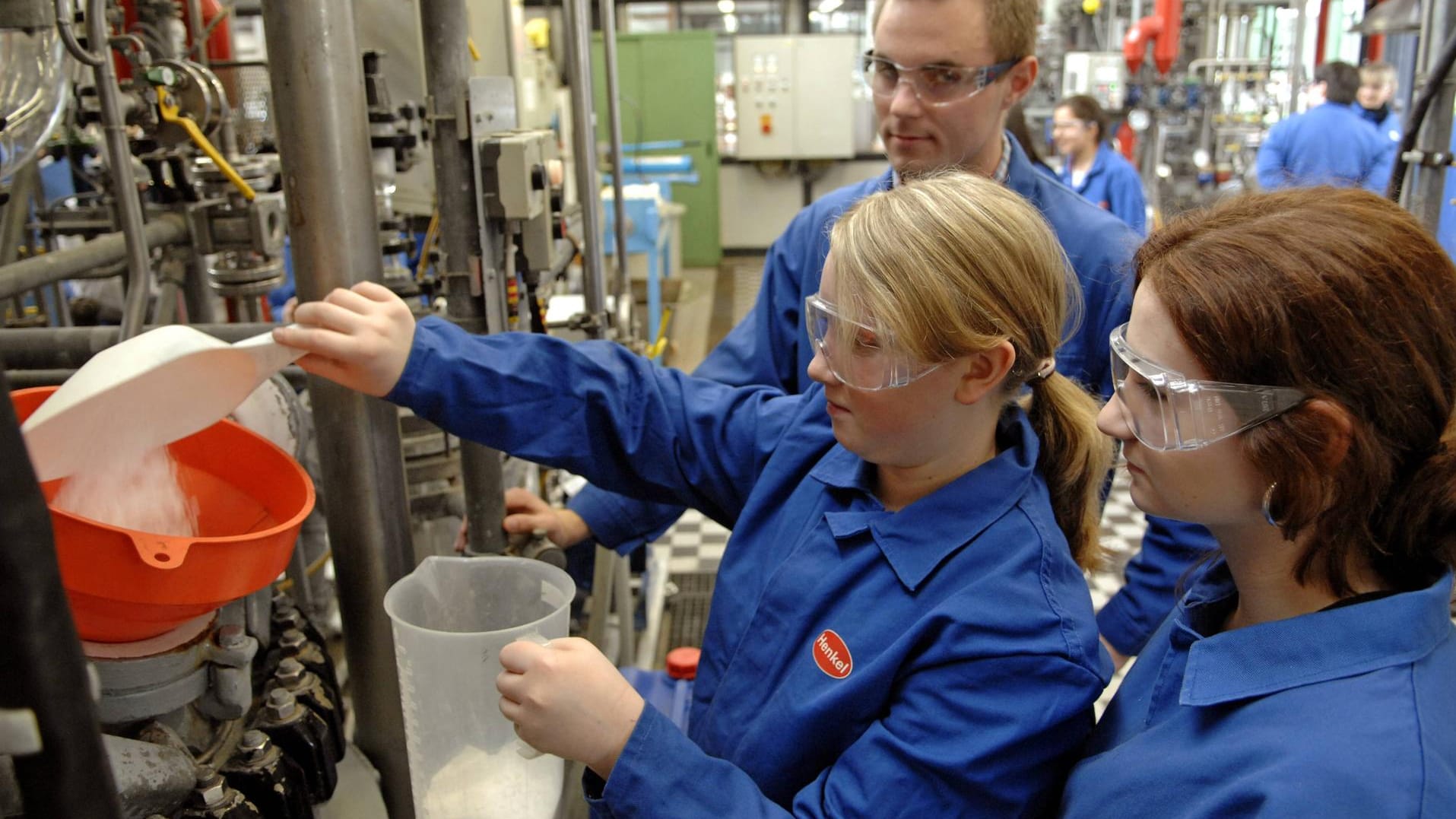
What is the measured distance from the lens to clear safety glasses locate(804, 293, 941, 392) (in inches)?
36.7

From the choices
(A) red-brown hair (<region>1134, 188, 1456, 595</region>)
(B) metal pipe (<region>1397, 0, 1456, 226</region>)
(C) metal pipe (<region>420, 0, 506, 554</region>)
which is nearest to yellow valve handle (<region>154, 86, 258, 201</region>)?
(C) metal pipe (<region>420, 0, 506, 554</region>)

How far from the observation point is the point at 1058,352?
1.48 metres

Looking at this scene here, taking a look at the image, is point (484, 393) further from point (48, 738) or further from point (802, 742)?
point (48, 738)

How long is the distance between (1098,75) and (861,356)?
20.9ft

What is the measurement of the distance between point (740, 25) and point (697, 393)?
8528 millimetres

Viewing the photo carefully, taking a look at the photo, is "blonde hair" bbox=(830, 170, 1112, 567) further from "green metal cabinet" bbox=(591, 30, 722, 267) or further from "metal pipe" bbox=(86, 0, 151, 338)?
"green metal cabinet" bbox=(591, 30, 722, 267)

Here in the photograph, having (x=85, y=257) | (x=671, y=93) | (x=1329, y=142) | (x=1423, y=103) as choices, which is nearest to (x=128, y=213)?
(x=85, y=257)

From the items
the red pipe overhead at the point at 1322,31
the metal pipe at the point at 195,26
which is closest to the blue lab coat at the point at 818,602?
the metal pipe at the point at 195,26

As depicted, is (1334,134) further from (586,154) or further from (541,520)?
(541,520)

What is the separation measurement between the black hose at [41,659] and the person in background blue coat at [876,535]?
1.41 feet

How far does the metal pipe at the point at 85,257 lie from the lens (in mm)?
1197

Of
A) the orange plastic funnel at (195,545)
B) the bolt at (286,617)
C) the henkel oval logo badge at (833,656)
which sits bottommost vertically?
the bolt at (286,617)

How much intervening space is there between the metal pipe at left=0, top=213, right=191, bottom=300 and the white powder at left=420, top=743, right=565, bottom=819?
0.67 metres

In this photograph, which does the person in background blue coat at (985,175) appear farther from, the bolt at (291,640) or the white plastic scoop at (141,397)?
the white plastic scoop at (141,397)
